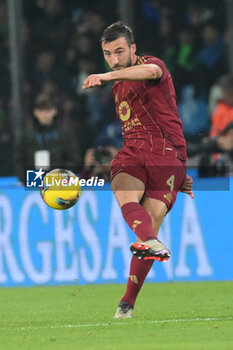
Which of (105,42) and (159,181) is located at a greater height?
(105,42)

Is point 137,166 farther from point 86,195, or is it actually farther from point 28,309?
point 86,195

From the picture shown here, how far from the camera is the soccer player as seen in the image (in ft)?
23.2

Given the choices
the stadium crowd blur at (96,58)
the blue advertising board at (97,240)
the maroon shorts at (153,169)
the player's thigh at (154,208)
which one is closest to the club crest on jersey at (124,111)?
→ the maroon shorts at (153,169)

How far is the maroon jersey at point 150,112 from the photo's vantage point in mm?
7168

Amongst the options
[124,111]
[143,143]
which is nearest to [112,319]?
[143,143]

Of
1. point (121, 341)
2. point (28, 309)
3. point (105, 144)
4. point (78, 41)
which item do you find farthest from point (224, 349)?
point (78, 41)

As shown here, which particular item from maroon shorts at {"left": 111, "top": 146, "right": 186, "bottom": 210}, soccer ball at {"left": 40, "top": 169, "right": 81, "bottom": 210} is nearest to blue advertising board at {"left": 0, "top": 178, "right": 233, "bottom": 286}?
soccer ball at {"left": 40, "top": 169, "right": 81, "bottom": 210}

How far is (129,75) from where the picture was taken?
6578 mm

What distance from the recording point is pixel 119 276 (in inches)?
433

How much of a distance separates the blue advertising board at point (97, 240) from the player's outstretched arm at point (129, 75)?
166 inches

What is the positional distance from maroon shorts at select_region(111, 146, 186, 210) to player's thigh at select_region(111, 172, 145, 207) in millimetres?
38

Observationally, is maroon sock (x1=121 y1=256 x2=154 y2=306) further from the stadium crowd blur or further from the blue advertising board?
the stadium crowd blur

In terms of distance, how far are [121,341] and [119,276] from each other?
16.2 ft

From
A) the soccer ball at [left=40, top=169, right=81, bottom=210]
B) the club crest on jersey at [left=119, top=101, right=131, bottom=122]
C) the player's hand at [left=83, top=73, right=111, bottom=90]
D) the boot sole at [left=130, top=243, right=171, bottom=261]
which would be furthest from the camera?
the soccer ball at [left=40, top=169, right=81, bottom=210]
